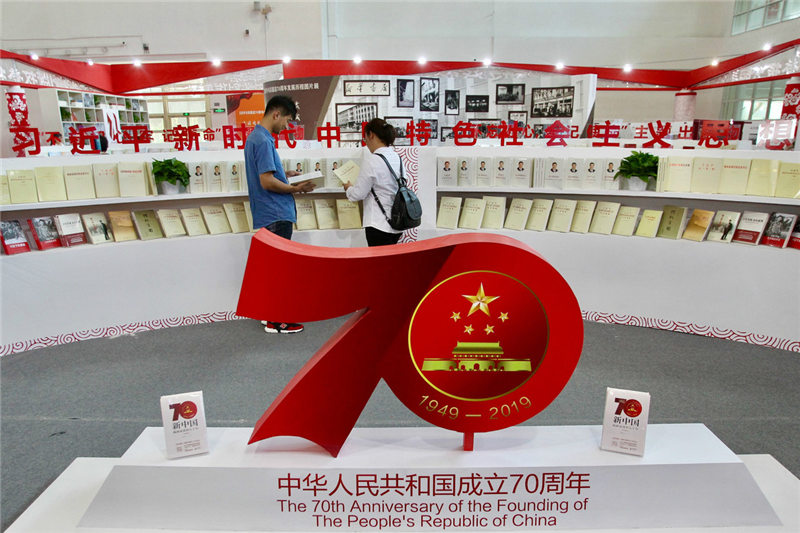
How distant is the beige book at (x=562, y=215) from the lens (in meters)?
4.09

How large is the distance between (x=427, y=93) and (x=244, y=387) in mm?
6521

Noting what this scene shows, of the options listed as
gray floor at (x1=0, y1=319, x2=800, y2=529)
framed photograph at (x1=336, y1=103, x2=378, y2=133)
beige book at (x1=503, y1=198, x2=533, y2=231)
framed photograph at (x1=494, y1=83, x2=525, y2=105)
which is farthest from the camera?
framed photograph at (x1=494, y1=83, x2=525, y2=105)

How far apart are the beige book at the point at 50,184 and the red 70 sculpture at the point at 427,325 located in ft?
8.91

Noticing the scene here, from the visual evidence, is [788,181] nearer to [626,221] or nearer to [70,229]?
[626,221]

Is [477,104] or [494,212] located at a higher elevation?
[477,104]

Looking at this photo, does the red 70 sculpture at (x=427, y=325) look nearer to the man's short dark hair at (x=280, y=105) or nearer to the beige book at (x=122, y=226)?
the man's short dark hair at (x=280, y=105)

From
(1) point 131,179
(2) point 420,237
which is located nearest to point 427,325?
(2) point 420,237

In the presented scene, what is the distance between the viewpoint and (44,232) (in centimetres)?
362

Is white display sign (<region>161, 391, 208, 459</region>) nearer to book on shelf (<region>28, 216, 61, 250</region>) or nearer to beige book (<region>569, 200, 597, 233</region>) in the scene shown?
book on shelf (<region>28, 216, 61, 250</region>)

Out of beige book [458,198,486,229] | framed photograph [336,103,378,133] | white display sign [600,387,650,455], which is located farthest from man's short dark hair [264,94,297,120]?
framed photograph [336,103,378,133]

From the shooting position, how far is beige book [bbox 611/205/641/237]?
13.0 feet

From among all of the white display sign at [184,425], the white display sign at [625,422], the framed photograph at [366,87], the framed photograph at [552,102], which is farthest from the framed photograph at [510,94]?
the white display sign at [184,425]

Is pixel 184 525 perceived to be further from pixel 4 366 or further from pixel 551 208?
pixel 551 208

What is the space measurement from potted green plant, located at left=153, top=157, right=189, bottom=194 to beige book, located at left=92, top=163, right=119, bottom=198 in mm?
270
